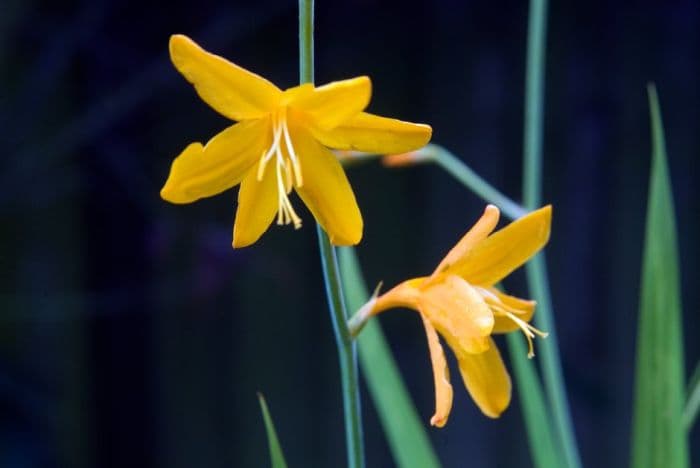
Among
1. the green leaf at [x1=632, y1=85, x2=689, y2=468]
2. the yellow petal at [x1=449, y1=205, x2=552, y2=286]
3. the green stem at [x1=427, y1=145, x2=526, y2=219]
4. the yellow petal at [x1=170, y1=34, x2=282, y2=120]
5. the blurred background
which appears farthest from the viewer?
the blurred background

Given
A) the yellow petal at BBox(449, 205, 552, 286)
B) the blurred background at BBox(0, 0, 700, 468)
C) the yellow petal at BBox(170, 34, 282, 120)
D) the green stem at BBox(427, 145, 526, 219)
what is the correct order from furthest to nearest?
1. the blurred background at BBox(0, 0, 700, 468)
2. the green stem at BBox(427, 145, 526, 219)
3. the yellow petal at BBox(449, 205, 552, 286)
4. the yellow petal at BBox(170, 34, 282, 120)

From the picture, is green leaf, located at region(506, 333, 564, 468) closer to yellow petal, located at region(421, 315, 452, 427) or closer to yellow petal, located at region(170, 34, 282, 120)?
yellow petal, located at region(421, 315, 452, 427)

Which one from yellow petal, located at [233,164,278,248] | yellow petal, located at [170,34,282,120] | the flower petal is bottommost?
the flower petal

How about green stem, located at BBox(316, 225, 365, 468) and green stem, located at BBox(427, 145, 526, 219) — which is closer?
green stem, located at BBox(316, 225, 365, 468)

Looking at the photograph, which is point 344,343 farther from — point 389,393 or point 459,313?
point 389,393

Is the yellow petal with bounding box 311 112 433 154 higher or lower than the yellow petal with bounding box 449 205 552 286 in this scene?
higher

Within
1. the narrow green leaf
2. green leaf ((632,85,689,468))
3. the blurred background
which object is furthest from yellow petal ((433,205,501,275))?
the blurred background

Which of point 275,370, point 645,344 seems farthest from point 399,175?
point 645,344

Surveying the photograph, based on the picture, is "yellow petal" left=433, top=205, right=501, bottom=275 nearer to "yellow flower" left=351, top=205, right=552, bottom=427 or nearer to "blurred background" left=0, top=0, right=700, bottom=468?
"yellow flower" left=351, top=205, right=552, bottom=427
